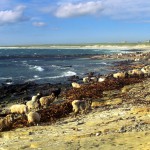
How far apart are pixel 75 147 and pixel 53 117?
679 centimetres

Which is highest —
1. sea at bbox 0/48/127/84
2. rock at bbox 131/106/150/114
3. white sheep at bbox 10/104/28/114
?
rock at bbox 131/106/150/114

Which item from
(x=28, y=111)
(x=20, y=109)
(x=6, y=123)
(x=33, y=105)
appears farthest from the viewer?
(x=33, y=105)

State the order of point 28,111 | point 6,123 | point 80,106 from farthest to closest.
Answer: point 28,111, point 80,106, point 6,123

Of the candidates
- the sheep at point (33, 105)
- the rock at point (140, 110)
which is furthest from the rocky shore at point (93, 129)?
the sheep at point (33, 105)

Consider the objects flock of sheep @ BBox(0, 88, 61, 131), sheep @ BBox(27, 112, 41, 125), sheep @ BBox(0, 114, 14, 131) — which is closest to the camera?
sheep @ BBox(0, 114, 14, 131)

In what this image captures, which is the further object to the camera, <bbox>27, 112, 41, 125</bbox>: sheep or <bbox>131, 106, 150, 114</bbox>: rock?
<bbox>27, 112, 41, 125</bbox>: sheep

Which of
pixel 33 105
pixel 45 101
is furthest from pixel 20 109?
pixel 45 101

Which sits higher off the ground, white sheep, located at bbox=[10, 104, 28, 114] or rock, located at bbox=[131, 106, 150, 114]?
rock, located at bbox=[131, 106, 150, 114]

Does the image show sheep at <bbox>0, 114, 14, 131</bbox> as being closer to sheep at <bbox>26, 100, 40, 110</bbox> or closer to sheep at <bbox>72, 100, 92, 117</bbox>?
sheep at <bbox>72, 100, 92, 117</bbox>

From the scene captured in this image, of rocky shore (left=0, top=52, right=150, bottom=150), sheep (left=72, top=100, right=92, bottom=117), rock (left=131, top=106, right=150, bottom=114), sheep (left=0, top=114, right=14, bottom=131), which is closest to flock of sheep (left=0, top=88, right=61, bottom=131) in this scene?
sheep (left=0, top=114, right=14, bottom=131)

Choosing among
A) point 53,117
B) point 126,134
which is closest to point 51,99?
point 53,117

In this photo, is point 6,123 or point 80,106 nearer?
point 6,123

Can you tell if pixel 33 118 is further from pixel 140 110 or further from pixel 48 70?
pixel 48 70

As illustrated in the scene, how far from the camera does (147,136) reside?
1328cm
